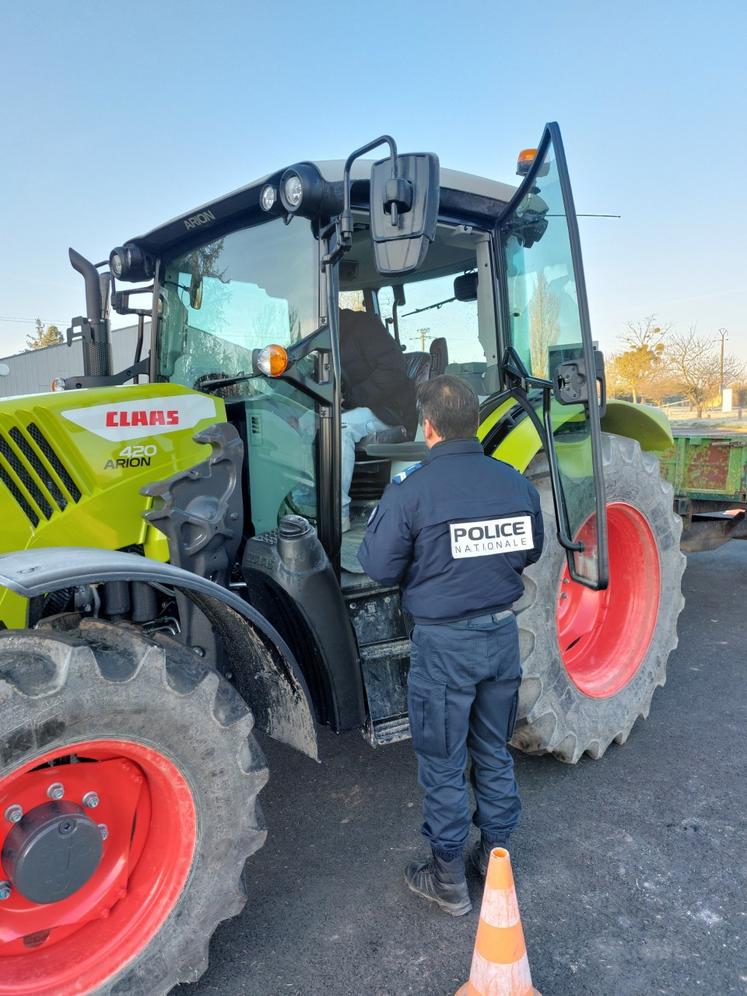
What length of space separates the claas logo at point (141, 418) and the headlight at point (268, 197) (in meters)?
0.81

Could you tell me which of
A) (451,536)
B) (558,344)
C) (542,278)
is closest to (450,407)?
(451,536)

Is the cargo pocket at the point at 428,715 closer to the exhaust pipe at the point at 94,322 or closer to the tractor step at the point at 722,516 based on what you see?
the exhaust pipe at the point at 94,322

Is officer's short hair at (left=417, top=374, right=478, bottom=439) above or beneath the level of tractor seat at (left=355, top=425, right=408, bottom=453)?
above

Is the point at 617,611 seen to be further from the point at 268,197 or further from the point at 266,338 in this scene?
the point at 268,197

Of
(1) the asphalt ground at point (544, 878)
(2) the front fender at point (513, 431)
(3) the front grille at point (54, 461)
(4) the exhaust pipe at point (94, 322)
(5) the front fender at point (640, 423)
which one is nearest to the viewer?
(1) the asphalt ground at point (544, 878)

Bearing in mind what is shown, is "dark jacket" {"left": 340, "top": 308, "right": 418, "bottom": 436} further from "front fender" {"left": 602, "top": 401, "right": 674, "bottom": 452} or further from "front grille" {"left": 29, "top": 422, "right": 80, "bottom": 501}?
"front grille" {"left": 29, "top": 422, "right": 80, "bottom": 501}

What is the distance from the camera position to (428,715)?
2.37 m

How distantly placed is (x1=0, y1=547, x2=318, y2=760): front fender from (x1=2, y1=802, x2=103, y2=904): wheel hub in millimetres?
599

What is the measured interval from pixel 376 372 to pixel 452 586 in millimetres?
1571

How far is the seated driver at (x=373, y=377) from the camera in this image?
338cm

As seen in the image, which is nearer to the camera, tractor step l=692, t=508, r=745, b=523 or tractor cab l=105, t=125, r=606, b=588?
tractor cab l=105, t=125, r=606, b=588

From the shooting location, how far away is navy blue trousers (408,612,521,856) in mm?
2346

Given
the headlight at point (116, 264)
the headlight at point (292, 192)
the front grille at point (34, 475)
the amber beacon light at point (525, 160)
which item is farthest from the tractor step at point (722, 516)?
the front grille at point (34, 475)

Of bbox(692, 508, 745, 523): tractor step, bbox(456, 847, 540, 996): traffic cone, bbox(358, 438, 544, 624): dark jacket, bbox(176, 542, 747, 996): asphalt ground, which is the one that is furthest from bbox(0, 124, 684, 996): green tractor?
bbox(692, 508, 745, 523): tractor step
